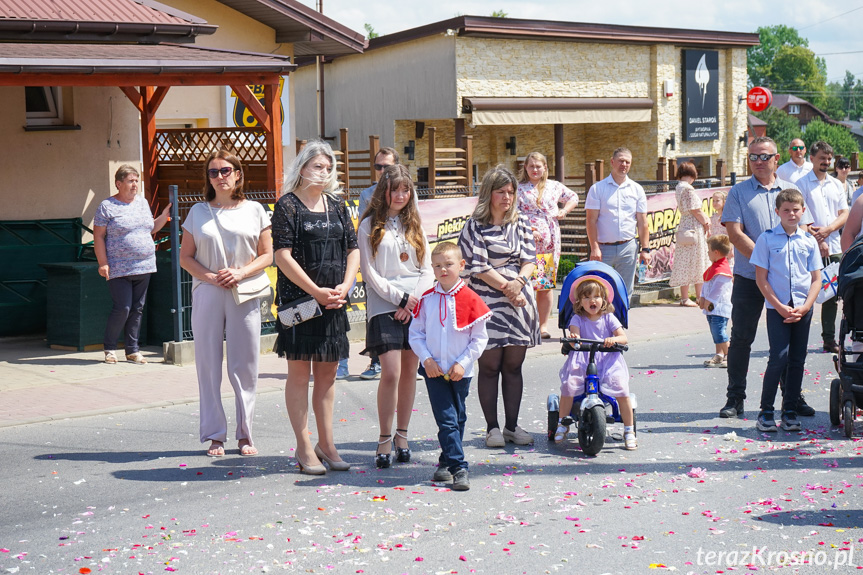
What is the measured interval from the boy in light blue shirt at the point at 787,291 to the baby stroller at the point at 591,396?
3.48 feet

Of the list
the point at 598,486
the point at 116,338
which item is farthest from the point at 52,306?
the point at 598,486

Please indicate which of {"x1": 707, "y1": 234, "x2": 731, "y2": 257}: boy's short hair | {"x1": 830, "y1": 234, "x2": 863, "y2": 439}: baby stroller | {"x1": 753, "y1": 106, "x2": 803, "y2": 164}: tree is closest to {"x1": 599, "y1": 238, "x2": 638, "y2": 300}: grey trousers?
{"x1": 707, "y1": 234, "x2": 731, "y2": 257}: boy's short hair

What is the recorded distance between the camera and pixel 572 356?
739cm

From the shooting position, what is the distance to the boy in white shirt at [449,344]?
6.33 meters

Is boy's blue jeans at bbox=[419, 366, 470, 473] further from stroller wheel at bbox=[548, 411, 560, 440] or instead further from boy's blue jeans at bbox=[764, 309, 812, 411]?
boy's blue jeans at bbox=[764, 309, 812, 411]

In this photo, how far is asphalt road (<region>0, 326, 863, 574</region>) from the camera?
509 cm

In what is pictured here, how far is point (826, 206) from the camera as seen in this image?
10.8m

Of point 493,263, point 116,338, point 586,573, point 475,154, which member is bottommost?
point 586,573

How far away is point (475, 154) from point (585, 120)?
3363 millimetres

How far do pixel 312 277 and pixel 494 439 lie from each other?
5.74 ft

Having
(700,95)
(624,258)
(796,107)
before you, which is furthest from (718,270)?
(796,107)

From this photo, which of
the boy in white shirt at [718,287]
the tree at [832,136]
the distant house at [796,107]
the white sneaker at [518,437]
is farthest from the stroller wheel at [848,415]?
the distant house at [796,107]

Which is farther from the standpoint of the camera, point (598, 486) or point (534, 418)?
point (534, 418)

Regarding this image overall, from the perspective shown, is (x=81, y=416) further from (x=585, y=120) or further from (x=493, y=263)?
(x=585, y=120)
